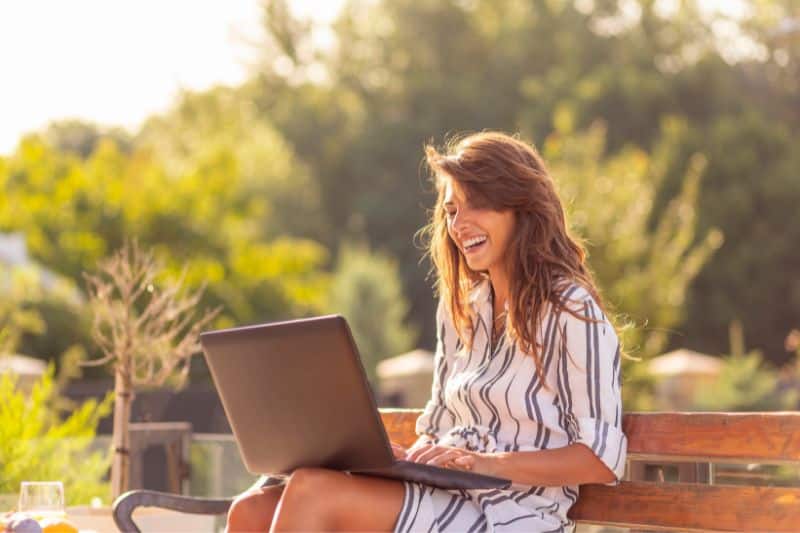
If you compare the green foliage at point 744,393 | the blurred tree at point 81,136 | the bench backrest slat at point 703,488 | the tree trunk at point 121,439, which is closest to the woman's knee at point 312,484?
the bench backrest slat at point 703,488

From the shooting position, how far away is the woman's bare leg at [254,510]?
13.1 ft

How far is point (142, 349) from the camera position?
7.22m

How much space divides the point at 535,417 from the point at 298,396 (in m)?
0.63

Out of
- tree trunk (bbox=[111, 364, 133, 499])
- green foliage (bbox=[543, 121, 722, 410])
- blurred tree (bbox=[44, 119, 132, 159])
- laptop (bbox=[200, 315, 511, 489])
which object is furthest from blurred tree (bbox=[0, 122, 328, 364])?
blurred tree (bbox=[44, 119, 132, 159])

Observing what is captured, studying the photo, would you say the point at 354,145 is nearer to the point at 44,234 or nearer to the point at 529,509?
the point at 44,234

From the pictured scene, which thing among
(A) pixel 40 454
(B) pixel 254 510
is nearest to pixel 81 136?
(A) pixel 40 454

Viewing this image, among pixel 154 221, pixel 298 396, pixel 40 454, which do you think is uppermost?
→ pixel 154 221

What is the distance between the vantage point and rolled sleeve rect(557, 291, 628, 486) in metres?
3.85

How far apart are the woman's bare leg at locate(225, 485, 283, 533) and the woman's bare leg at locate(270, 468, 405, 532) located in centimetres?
29

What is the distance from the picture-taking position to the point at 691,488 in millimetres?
3975

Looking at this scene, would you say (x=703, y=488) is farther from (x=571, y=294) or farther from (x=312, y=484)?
(x=312, y=484)

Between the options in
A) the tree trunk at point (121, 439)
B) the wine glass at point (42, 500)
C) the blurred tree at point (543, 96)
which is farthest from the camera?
the blurred tree at point (543, 96)

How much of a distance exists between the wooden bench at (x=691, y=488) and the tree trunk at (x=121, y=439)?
2.25 metres

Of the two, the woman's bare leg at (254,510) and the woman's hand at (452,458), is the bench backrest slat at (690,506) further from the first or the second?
the woman's bare leg at (254,510)
